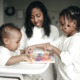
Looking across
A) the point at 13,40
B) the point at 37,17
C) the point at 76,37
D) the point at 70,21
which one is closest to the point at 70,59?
the point at 76,37

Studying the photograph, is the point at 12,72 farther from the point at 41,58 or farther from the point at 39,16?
the point at 39,16

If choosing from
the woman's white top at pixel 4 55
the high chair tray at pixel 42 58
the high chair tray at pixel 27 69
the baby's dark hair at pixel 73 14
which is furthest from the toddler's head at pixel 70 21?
the woman's white top at pixel 4 55

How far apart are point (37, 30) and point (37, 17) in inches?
5.8

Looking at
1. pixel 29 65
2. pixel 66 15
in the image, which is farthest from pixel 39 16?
pixel 29 65

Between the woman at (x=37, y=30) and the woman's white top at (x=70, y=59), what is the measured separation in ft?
0.83

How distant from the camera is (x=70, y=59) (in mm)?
1404

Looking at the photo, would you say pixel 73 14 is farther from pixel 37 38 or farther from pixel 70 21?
pixel 37 38

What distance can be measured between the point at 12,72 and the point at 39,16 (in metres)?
0.72

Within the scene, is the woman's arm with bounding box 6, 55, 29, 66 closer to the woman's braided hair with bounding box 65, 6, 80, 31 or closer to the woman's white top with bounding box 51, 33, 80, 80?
the woman's white top with bounding box 51, 33, 80, 80

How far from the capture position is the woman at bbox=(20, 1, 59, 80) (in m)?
1.78

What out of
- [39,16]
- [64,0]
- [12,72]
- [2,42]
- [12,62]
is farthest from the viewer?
[64,0]

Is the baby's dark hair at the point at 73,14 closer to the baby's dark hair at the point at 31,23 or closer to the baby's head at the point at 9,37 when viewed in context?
the baby's dark hair at the point at 31,23

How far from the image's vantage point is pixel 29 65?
4.36ft

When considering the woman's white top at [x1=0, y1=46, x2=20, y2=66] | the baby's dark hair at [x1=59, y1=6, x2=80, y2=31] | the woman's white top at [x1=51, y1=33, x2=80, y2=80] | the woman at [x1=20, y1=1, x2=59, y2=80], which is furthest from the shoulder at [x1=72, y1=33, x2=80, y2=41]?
the woman's white top at [x1=0, y1=46, x2=20, y2=66]
